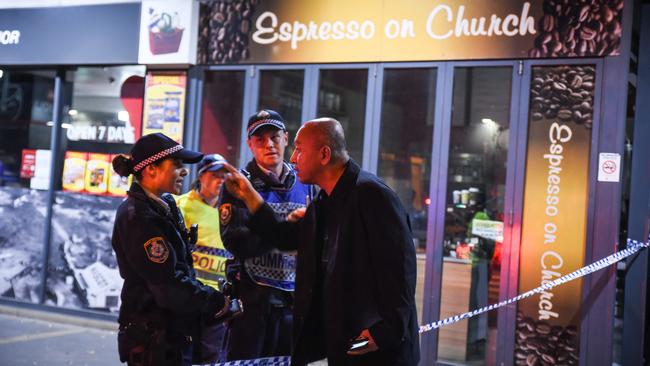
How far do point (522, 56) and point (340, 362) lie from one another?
4.40m

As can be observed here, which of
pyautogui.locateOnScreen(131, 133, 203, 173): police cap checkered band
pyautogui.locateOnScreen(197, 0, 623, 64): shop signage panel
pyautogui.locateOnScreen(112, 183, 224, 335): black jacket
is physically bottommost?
pyautogui.locateOnScreen(112, 183, 224, 335): black jacket

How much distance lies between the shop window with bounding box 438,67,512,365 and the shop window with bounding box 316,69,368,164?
1063mm

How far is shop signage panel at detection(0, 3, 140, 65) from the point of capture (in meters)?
8.86

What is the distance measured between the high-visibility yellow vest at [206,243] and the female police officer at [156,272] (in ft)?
4.18

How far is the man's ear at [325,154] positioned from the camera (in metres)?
3.70

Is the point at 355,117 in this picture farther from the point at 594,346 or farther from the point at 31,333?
the point at 31,333

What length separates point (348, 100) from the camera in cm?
793

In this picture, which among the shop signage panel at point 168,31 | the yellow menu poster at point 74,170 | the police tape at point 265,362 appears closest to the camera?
the police tape at point 265,362

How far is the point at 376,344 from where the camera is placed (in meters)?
3.36

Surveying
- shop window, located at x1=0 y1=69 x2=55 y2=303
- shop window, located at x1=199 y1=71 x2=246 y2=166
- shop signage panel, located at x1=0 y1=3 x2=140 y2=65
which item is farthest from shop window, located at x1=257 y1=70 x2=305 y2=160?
shop window, located at x1=0 y1=69 x2=55 y2=303

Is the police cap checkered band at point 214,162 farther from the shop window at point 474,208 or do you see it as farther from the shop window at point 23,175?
the shop window at point 23,175

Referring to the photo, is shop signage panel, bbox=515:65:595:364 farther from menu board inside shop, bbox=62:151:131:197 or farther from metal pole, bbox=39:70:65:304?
metal pole, bbox=39:70:65:304


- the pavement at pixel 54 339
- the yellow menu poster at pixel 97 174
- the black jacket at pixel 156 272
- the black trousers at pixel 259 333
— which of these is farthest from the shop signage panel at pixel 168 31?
the black trousers at pixel 259 333

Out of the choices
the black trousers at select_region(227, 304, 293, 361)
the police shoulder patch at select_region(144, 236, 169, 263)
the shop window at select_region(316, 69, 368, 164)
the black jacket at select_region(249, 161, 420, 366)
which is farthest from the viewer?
the shop window at select_region(316, 69, 368, 164)
